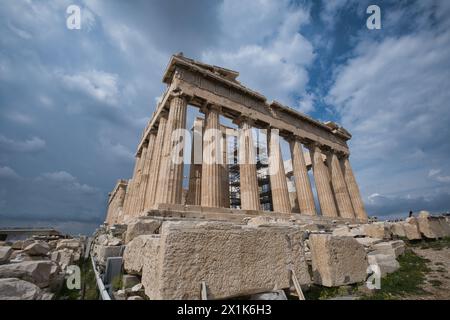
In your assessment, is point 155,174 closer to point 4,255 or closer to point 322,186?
point 4,255

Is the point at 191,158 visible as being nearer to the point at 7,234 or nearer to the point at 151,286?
the point at 151,286

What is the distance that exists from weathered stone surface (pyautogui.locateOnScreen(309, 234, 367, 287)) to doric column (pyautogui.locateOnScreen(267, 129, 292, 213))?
1044 centimetres

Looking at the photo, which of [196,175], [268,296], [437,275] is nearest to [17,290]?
[268,296]

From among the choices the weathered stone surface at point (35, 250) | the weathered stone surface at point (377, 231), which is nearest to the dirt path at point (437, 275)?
the weathered stone surface at point (377, 231)

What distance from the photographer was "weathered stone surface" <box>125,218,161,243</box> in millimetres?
4982

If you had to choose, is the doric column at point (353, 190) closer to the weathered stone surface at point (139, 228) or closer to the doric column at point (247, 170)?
the doric column at point (247, 170)

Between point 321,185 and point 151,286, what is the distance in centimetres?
1970

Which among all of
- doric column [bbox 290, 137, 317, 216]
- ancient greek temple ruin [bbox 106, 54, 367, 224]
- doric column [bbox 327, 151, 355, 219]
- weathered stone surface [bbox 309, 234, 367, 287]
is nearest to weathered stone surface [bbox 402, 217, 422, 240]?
ancient greek temple ruin [bbox 106, 54, 367, 224]

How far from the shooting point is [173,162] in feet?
37.4

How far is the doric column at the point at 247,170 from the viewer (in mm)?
13219

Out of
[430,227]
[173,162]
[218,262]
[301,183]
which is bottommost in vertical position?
[218,262]

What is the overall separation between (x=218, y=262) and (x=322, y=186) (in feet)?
63.0

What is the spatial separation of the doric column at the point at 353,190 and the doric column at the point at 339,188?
178cm

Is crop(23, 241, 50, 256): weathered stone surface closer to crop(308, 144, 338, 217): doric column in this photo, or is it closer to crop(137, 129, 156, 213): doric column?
crop(137, 129, 156, 213): doric column
